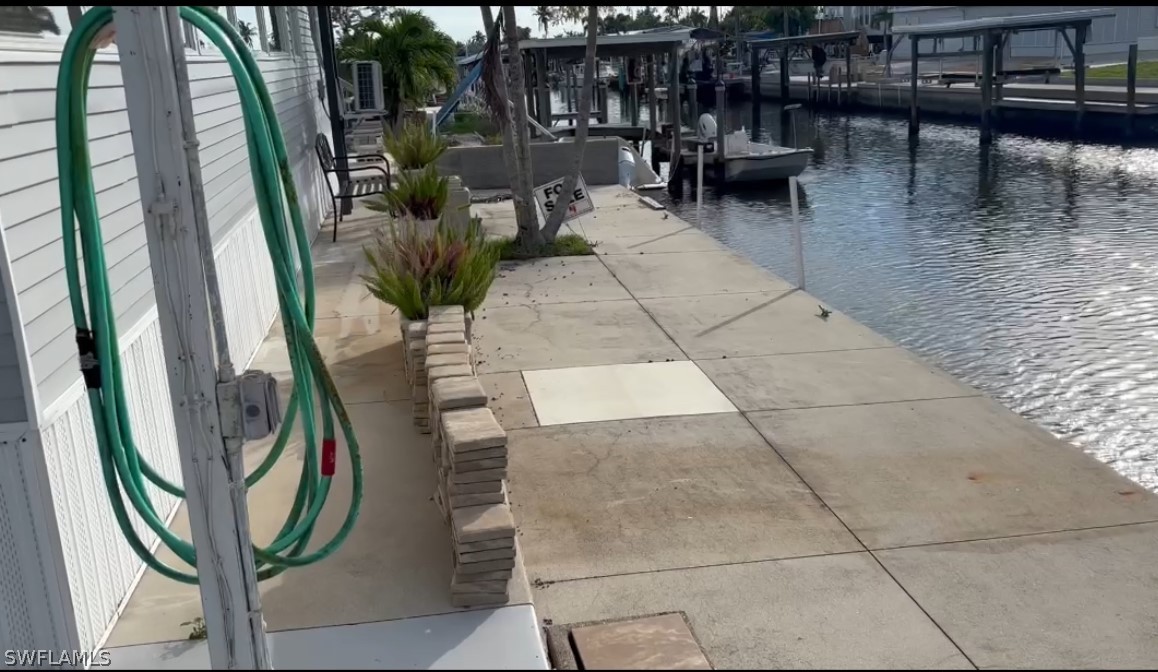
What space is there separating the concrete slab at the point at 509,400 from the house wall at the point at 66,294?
5.23ft

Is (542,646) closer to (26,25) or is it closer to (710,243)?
(26,25)

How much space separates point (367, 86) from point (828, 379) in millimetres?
10559

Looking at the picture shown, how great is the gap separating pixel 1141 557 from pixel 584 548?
7.64 ft

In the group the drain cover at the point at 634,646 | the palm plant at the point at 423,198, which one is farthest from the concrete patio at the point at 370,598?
the palm plant at the point at 423,198

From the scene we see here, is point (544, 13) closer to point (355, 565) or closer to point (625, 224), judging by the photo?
point (625, 224)

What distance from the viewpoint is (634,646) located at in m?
3.49

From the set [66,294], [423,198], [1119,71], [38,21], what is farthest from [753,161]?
[1119,71]

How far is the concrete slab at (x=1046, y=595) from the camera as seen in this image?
142 inches

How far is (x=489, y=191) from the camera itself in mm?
16609

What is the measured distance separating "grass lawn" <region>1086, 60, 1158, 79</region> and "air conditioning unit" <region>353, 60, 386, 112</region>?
2847 cm

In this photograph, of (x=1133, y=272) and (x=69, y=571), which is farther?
(x=1133, y=272)

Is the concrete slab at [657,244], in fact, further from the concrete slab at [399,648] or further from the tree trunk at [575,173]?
the concrete slab at [399,648]

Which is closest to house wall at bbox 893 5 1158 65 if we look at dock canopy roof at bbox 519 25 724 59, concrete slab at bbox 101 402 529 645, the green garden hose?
dock canopy roof at bbox 519 25 724 59

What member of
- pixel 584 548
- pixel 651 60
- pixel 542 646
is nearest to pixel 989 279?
pixel 584 548
